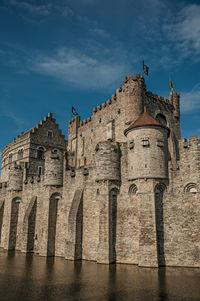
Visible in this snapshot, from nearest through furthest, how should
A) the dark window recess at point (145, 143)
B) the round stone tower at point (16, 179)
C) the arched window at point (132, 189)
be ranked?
the dark window recess at point (145, 143) → the arched window at point (132, 189) → the round stone tower at point (16, 179)

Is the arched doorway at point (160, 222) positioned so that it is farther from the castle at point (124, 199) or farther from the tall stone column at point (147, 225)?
the tall stone column at point (147, 225)

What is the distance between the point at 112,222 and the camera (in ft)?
73.2

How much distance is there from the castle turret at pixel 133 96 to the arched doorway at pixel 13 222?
61.7 feet

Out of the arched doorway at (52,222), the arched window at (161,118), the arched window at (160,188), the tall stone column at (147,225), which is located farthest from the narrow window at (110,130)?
the arched window at (160,188)

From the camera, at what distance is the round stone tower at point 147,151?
21609mm

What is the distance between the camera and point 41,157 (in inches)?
1640

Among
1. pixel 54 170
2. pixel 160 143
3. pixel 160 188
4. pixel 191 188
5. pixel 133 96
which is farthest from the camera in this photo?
pixel 133 96

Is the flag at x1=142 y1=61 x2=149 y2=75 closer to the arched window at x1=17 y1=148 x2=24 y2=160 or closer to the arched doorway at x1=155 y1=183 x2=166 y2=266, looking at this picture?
the arched doorway at x1=155 y1=183 x2=166 y2=266

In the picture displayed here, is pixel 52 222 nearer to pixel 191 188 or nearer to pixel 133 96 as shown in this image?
pixel 191 188

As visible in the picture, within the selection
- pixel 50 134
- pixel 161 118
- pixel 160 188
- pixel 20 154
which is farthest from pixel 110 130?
pixel 20 154

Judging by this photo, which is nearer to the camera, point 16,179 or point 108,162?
point 108,162

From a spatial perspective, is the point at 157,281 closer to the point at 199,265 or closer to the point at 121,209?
the point at 199,265

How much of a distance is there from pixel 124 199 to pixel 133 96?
1252cm

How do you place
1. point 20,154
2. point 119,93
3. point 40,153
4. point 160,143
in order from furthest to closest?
1. point 20,154
2. point 40,153
3. point 119,93
4. point 160,143
